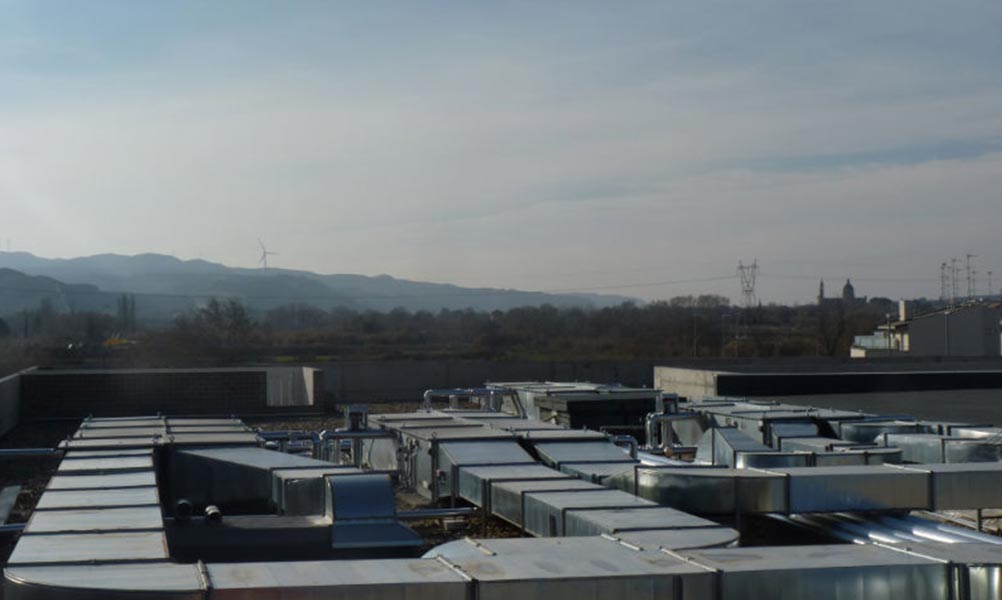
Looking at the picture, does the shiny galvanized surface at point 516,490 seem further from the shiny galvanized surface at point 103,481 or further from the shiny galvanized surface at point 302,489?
the shiny galvanized surface at point 103,481

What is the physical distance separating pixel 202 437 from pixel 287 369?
25539 mm

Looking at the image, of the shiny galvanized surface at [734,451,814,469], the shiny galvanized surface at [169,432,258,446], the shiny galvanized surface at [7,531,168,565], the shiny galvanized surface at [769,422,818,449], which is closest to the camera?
the shiny galvanized surface at [7,531,168,565]

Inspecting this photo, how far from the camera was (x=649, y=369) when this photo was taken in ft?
140

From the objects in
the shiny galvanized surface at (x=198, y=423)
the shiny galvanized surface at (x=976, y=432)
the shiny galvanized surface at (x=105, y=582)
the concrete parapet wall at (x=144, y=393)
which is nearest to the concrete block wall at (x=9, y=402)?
the concrete parapet wall at (x=144, y=393)

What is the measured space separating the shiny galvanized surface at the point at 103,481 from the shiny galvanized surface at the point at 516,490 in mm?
2308

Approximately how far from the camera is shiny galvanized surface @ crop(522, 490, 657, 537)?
7457mm

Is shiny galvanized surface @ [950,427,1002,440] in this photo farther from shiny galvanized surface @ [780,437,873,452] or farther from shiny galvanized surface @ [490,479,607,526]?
shiny galvanized surface @ [490,479,607,526]

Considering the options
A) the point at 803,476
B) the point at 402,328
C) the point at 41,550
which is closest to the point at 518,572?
the point at 41,550

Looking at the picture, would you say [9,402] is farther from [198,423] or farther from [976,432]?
[976,432]

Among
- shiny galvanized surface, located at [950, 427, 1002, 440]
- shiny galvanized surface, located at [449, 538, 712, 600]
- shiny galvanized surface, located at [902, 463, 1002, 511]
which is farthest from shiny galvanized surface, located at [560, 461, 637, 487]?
shiny galvanized surface, located at [950, 427, 1002, 440]

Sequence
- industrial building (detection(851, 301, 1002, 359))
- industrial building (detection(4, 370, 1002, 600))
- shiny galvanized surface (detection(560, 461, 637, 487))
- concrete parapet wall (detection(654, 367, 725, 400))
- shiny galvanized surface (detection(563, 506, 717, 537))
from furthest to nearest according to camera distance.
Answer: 1. industrial building (detection(851, 301, 1002, 359))
2. concrete parapet wall (detection(654, 367, 725, 400))
3. shiny galvanized surface (detection(560, 461, 637, 487))
4. shiny galvanized surface (detection(563, 506, 717, 537))
5. industrial building (detection(4, 370, 1002, 600))

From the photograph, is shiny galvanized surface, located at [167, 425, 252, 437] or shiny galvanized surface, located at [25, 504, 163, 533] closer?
shiny galvanized surface, located at [25, 504, 163, 533]

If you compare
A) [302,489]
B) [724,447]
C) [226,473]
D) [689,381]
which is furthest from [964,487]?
[689,381]

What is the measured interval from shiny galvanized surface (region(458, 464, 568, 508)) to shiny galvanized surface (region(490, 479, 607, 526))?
14 cm
